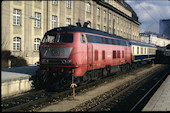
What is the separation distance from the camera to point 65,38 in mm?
11578

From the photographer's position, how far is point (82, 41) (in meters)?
11.8

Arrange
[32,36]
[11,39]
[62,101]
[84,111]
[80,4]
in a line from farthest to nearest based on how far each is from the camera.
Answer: [80,4]
[32,36]
[11,39]
[62,101]
[84,111]

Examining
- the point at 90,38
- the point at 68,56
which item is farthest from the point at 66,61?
the point at 90,38

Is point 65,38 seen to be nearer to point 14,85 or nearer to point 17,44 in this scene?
point 14,85

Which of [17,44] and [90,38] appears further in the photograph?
[17,44]

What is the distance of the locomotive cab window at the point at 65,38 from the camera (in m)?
11.4

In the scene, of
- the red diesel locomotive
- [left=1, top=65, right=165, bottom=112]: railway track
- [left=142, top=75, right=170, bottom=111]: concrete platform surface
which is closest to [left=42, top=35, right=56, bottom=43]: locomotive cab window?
the red diesel locomotive

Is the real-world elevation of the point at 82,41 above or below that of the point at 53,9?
below

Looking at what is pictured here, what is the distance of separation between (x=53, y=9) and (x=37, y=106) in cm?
2288

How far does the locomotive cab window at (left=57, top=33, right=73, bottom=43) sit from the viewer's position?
37.5 ft

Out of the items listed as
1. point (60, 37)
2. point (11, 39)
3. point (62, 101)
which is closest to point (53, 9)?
point (11, 39)

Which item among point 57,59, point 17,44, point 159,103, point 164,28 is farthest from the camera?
point 164,28

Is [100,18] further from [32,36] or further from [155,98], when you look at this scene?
[155,98]

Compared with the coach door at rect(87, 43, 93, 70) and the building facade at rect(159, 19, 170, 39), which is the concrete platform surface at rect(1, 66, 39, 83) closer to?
the coach door at rect(87, 43, 93, 70)
